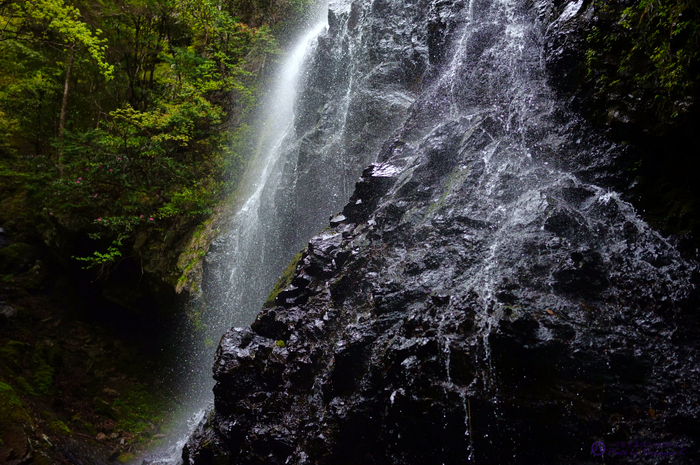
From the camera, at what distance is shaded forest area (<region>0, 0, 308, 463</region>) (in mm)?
10438

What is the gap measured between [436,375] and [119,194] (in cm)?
1150

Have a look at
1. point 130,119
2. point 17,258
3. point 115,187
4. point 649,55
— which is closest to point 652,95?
point 649,55

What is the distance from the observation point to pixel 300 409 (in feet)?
18.3

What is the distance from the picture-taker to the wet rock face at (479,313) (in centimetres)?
406

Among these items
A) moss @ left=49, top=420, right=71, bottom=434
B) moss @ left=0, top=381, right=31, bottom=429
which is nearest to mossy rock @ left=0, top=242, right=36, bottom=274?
moss @ left=0, top=381, right=31, bottom=429

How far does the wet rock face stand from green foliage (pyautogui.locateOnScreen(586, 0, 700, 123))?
0.78 metres

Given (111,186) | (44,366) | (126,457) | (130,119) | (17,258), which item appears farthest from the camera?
(17,258)

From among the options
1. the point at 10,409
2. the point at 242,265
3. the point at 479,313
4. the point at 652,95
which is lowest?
the point at 10,409

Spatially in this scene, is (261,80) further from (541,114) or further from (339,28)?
(541,114)

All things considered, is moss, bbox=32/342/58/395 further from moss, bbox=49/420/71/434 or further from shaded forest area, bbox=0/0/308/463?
moss, bbox=49/420/71/434

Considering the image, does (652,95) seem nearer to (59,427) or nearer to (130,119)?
(130,119)

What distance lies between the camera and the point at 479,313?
4.75 meters

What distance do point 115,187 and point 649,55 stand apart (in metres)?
13.4

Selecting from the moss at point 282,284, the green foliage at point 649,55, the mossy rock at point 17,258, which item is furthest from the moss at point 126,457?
the green foliage at point 649,55
